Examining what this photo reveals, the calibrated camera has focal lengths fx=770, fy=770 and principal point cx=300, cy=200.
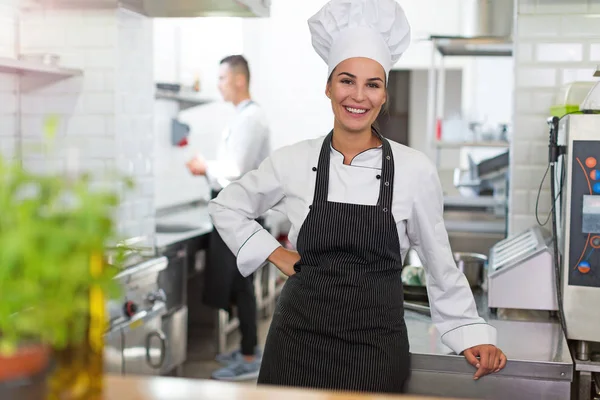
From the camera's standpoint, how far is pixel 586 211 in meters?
2.12

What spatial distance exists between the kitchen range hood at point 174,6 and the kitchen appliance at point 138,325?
1058mm

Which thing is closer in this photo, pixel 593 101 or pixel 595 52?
pixel 593 101

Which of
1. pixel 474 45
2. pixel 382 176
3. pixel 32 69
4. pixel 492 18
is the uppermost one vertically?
pixel 492 18

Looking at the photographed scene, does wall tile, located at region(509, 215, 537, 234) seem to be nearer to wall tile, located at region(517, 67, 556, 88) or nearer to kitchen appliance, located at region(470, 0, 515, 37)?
wall tile, located at region(517, 67, 556, 88)

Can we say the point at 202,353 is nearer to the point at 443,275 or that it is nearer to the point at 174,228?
the point at 174,228

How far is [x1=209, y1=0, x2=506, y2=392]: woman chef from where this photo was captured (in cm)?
192

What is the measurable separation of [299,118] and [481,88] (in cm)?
213

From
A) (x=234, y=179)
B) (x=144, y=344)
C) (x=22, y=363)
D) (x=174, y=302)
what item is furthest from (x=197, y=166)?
(x=22, y=363)

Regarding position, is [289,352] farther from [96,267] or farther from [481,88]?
[481,88]

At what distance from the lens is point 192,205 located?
5879mm

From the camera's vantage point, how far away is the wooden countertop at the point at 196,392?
951mm

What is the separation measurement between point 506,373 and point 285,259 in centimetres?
64

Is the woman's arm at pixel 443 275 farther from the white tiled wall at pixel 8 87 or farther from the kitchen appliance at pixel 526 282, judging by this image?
the white tiled wall at pixel 8 87

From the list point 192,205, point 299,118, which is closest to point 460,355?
point 192,205
